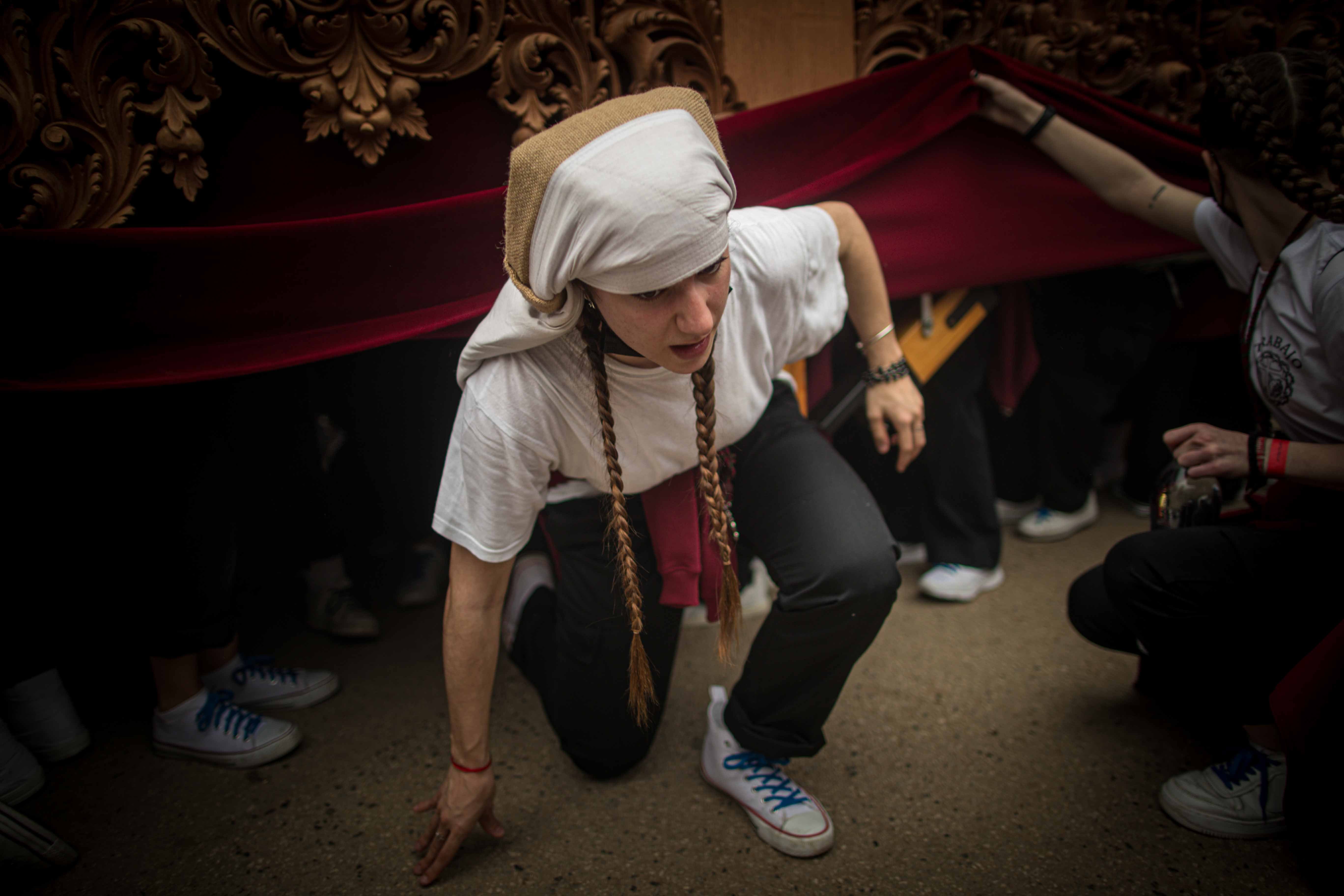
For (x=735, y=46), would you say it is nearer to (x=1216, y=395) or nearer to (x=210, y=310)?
(x=210, y=310)

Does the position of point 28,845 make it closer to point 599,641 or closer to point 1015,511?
point 599,641

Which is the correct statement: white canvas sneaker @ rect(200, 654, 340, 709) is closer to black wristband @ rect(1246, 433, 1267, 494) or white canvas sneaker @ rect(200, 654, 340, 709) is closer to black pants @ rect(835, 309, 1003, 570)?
black pants @ rect(835, 309, 1003, 570)

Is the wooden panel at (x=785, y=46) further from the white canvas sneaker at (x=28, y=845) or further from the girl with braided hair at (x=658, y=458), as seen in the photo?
the white canvas sneaker at (x=28, y=845)

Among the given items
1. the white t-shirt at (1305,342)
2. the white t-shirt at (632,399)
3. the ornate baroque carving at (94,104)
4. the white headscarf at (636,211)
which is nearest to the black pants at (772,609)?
the white t-shirt at (632,399)

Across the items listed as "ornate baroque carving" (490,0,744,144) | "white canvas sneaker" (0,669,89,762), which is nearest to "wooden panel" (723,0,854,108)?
"ornate baroque carving" (490,0,744,144)

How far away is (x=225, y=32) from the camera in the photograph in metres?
1.18

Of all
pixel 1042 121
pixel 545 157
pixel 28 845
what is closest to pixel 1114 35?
pixel 1042 121

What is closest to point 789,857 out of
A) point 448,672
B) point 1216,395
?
point 448,672

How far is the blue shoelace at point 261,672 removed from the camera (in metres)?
1.56

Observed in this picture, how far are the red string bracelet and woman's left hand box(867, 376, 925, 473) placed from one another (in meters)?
0.48

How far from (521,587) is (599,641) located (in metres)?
0.37

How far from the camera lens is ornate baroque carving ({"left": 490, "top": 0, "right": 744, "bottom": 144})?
4.46ft

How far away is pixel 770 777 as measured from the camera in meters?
1.26

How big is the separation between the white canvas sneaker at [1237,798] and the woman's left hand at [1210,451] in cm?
43
